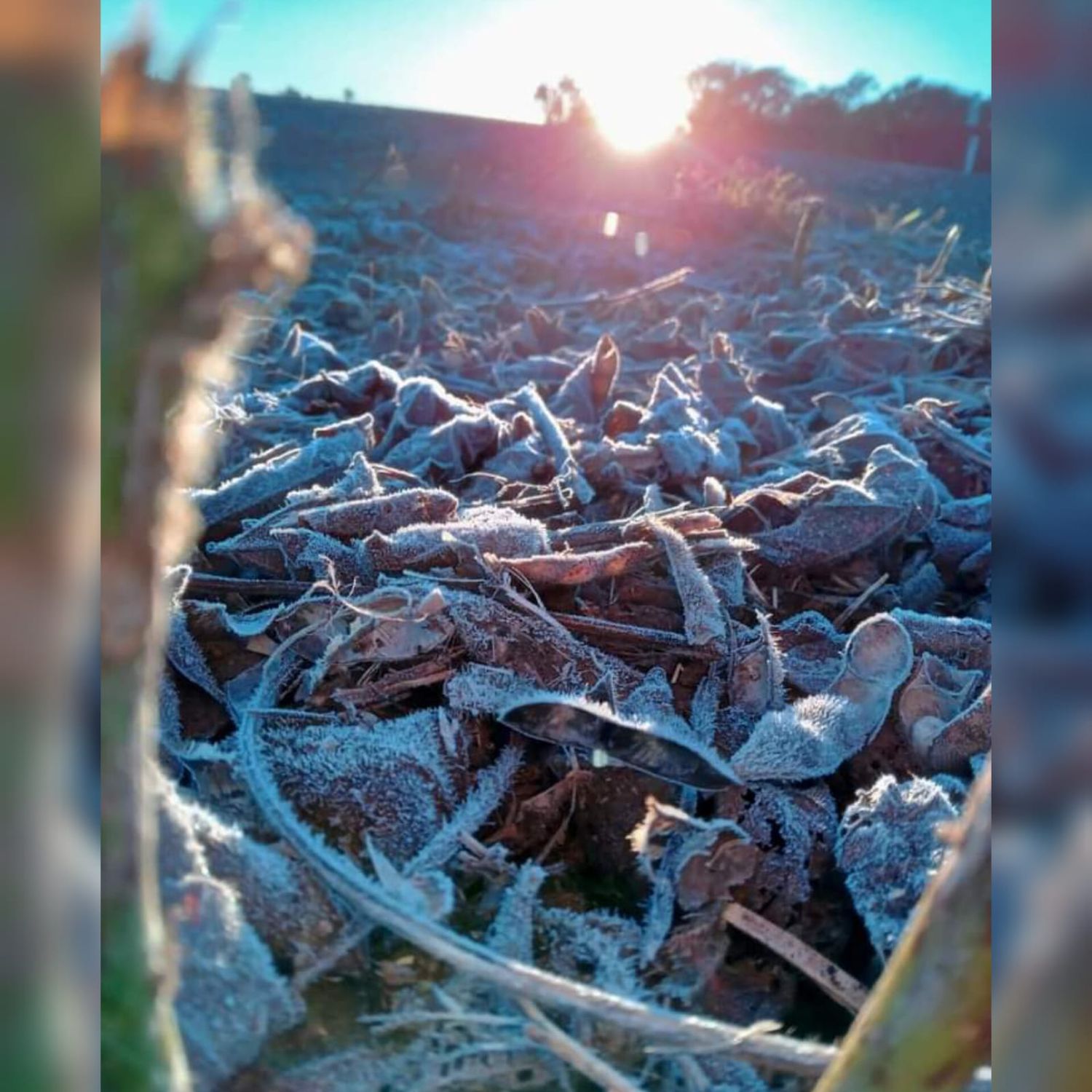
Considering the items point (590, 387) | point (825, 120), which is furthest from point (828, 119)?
point (590, 387)

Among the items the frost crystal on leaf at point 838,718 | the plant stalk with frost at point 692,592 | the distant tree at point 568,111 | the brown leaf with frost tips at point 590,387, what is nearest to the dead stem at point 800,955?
the frost crystal on leaf at point 838,718

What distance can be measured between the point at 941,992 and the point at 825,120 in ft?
33.6

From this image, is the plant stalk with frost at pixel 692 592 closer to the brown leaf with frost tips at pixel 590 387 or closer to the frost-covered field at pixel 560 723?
the frost-covered field at pixel 560 723

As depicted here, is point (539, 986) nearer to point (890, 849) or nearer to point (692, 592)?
point (890, 849)

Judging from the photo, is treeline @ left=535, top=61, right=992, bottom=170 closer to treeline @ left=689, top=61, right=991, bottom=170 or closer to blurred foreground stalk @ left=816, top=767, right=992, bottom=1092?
treeline @ left=689, top=61, right=991, bottom=170

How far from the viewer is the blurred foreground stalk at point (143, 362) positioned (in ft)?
0.99

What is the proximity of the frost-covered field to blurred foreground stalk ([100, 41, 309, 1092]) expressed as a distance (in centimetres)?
13

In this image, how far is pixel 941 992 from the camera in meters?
0.37

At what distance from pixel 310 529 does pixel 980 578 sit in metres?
0.86

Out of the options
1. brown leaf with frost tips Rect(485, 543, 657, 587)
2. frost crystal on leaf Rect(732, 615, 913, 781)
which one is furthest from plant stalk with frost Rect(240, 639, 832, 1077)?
brown leaf with frost tips Rect(485, 543, 657, 587)

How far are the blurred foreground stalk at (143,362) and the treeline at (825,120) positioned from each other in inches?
330

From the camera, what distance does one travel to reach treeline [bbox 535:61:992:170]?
8.54 meters

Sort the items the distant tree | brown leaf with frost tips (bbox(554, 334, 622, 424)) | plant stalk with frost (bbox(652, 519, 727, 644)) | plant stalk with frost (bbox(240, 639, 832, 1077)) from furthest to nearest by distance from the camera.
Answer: the distant tree, brown leaf with frost tips (bbox(554, 334, 622, 424)), plant stalk with frost (bbox(652, 519, 727, 644)), plant stalk with frost (bbox(240, 639, 832, 1077))
